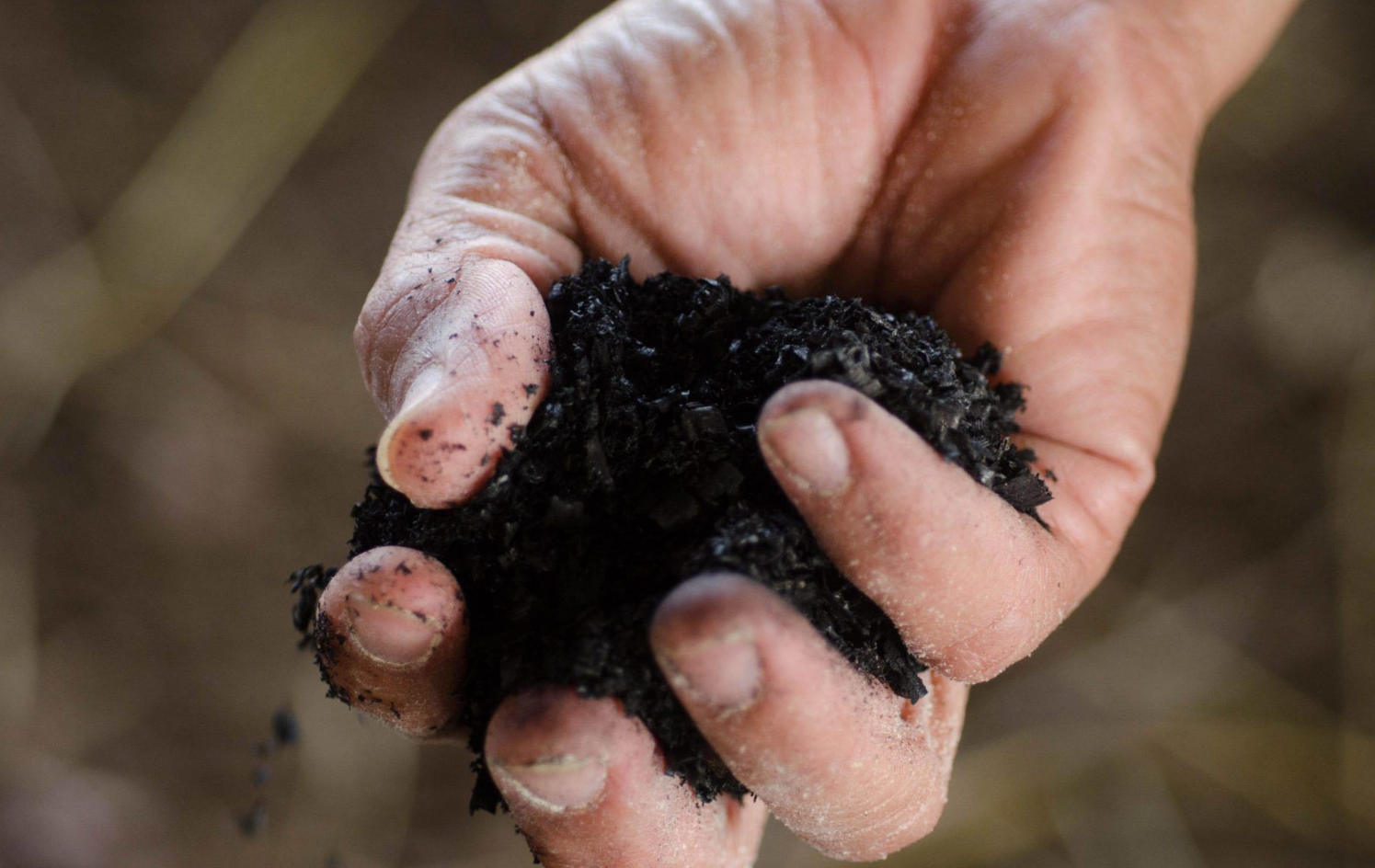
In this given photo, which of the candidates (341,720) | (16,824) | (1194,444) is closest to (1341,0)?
(1194,444)

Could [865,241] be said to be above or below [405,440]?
below

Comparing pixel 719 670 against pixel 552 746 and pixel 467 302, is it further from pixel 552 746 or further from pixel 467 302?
pixel 467 302

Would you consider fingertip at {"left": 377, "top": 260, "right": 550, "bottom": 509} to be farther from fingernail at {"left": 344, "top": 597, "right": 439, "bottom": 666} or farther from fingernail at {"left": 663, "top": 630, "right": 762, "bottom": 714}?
fingernail at {"left": 663, "top": 630, "right": 762, "bottom": 714}

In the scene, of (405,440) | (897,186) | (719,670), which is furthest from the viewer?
(897,186)

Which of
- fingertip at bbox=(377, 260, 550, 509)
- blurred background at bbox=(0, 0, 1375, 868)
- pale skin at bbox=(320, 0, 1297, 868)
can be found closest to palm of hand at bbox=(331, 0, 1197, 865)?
pale skin at bbox=(320, 0, 1297, 868)

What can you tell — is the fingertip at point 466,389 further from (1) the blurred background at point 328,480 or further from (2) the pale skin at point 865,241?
(1) the blurred background at point 328,480

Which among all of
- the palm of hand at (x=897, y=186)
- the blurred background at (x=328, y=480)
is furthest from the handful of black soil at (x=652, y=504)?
the blurred background at (x=328, y=480)

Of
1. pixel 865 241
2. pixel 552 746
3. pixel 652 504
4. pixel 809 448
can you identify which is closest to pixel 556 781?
pixel 552 746
